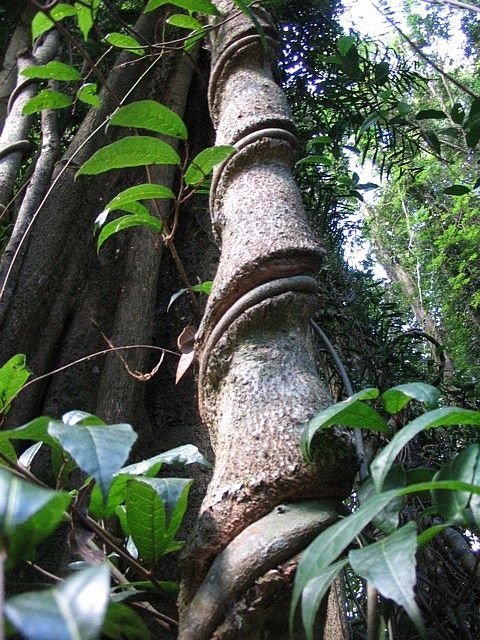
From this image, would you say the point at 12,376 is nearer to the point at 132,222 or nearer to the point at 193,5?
the point at 132,222

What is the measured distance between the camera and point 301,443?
0.54 m

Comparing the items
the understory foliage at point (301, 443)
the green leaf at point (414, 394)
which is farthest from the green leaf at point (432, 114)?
the green leaf at point (414, 394)

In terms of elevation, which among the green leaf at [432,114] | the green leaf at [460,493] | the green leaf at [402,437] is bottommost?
the green leaf at [460,493]

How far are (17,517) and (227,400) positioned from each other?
1.23 feet

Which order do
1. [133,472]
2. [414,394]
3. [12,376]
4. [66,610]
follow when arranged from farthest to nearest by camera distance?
[12,376] < [133,472] < [414,394] < [66,610]

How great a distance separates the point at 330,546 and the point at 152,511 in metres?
0.22

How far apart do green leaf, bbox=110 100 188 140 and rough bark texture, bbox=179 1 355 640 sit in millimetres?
81

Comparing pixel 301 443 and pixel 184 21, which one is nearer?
pixel 301 443

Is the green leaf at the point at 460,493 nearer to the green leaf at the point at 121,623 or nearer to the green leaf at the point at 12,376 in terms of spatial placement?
the green leaf at the point at 121,623

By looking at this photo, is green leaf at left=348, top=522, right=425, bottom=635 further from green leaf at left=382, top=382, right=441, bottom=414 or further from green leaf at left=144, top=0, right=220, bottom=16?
green leaf at left=144, top=0, right=220, bottom=16

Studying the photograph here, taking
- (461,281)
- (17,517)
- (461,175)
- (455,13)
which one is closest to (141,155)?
(17,517)

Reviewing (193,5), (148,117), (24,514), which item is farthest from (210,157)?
(24,514)

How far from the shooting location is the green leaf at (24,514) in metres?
0.30

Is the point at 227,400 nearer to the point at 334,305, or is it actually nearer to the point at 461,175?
the point at 334,305
